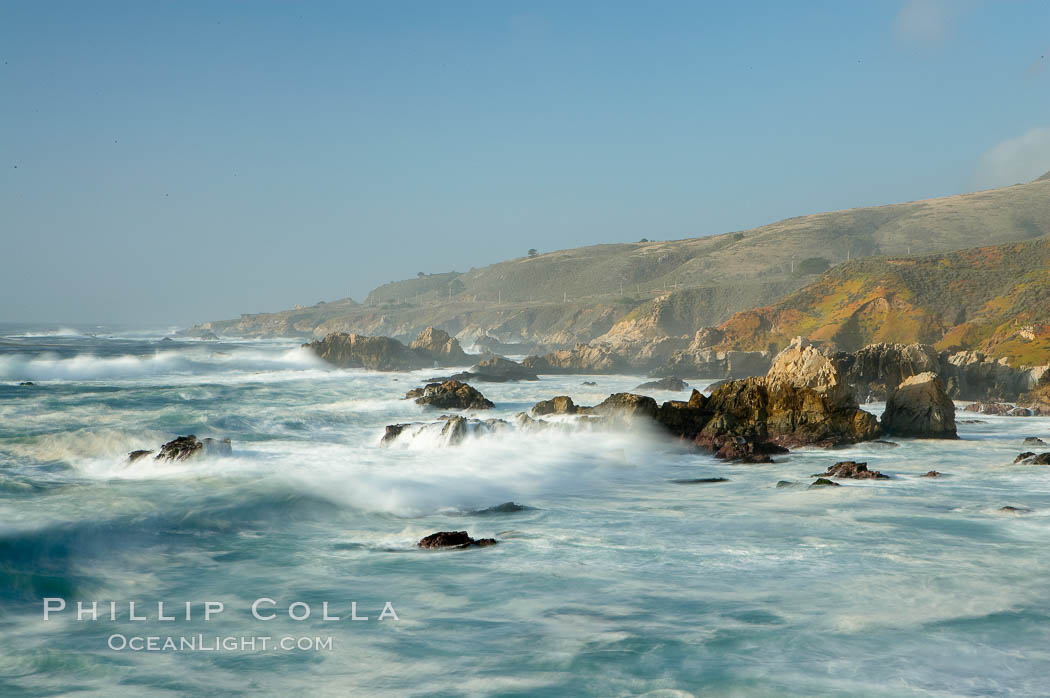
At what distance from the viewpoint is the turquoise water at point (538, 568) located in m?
11.9

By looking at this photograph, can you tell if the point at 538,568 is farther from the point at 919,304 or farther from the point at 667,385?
the point at 919,304

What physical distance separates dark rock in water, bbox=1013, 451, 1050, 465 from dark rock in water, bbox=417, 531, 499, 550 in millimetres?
18093

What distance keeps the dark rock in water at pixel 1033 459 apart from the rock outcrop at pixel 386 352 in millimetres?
61392

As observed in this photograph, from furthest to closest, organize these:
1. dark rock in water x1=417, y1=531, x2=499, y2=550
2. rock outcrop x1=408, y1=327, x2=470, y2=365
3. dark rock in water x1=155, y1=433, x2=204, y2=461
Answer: rock outcrop x1=408, y1=327, x2=470, y2=365 < dark rock in water x1=155, y1=433, x2=204, y2=461 < dark rock in water x1=417, y1=531, x2=499, y2=550

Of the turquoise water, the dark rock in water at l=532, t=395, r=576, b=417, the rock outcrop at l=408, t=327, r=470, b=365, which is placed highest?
the rock outcrop at l=408, t=327, r=470, b=365

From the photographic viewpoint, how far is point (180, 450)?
28.2 metres

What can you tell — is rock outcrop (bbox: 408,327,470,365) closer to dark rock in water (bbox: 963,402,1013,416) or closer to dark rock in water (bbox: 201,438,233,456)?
dark rock in water (bbox: 963,402,1013,416)

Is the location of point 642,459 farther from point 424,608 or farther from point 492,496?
point 424,608

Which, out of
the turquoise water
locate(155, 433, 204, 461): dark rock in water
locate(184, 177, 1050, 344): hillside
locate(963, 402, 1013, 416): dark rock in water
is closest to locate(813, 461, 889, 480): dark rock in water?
the turquoise water

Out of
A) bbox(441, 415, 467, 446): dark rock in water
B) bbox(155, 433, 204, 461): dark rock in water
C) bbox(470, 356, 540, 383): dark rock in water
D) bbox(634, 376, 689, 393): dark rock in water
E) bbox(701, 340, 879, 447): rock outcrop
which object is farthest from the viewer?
bbox(470, 356, 540, 383): dark rock in water

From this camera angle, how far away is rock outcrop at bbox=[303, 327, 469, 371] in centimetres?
8394

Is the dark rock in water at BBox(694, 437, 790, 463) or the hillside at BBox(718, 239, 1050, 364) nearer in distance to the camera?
the dark rock in water at BBox(694, 437, 790, 463)

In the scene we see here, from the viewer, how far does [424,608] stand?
1460cm

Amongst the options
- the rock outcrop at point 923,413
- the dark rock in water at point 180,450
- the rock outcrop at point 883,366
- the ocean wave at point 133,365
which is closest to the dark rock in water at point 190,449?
the dark rock in water at point 180,450
